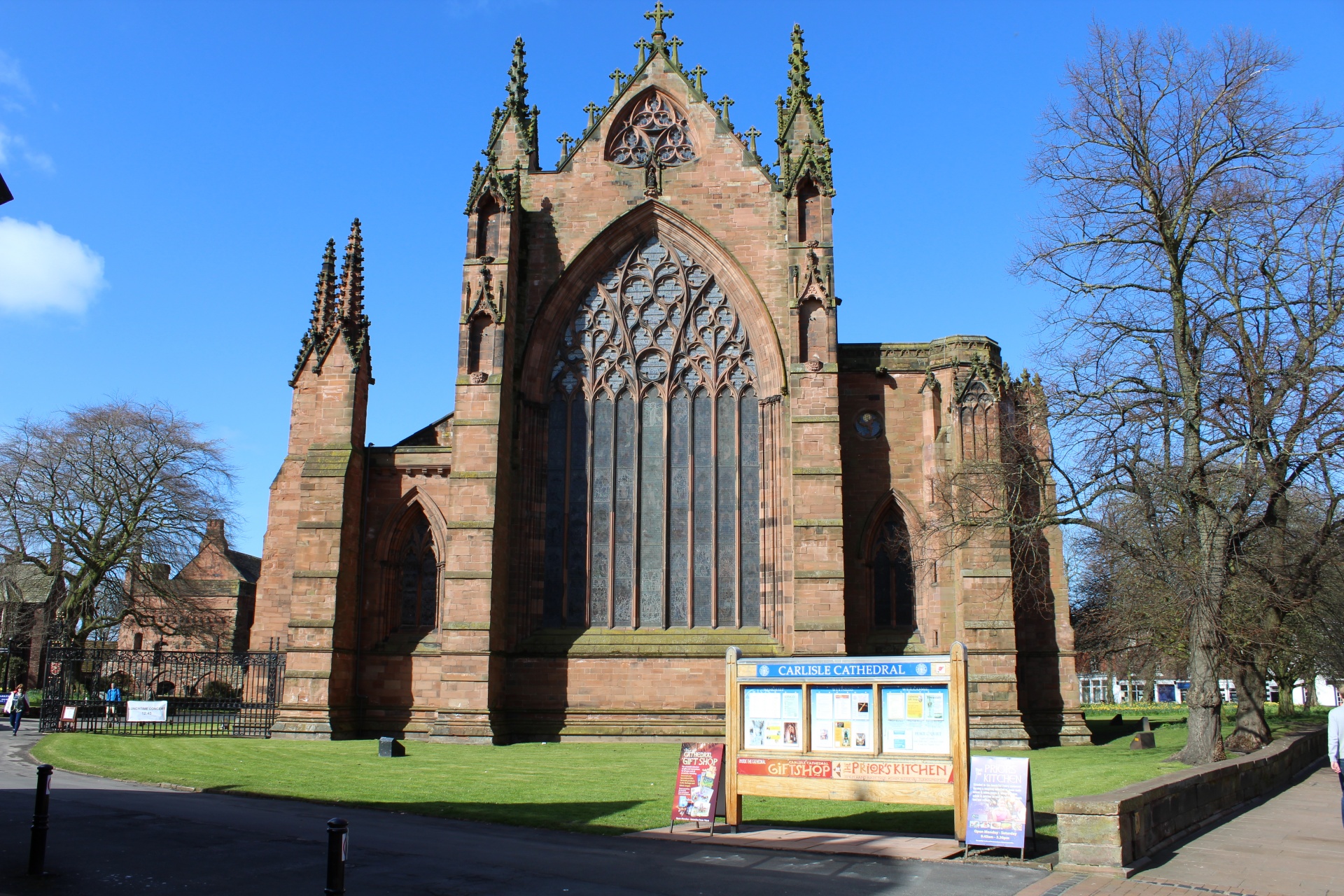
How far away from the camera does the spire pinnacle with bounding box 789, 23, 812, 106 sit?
26984 millimetres

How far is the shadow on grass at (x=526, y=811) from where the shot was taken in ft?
39.6

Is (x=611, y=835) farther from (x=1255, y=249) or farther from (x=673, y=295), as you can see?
(x=673, y=295)

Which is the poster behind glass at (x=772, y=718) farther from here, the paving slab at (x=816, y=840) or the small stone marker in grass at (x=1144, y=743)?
the small stone marker in grass at (x=1144, y=743)

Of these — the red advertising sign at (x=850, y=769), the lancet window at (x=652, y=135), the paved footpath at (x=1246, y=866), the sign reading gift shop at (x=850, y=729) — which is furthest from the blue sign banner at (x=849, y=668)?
the lancet window at (x=652, y=135)

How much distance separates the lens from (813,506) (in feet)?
78.0

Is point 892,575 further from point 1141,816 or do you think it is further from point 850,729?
point 1141,816

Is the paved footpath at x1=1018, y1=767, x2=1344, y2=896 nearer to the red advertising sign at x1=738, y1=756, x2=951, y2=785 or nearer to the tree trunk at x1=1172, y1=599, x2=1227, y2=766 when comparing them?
the red advertising sign at x1=738, y1=756, x2=951, y2=785

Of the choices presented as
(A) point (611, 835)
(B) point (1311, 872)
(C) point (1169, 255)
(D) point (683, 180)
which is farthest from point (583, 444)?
(B) point (1311, 872)

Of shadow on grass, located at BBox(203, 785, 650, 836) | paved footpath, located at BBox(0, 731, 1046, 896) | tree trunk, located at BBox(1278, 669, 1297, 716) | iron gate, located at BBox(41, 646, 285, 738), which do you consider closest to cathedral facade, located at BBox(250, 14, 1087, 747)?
iron gate, located at BBox(41, 646, 285, 738)

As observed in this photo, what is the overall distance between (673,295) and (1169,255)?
38.3 ft

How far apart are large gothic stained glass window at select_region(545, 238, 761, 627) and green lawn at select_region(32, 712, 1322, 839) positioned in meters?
3.68

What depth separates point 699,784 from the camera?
11539 mm

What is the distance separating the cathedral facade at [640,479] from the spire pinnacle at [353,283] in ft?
0.25

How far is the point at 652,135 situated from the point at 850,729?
2022cm
